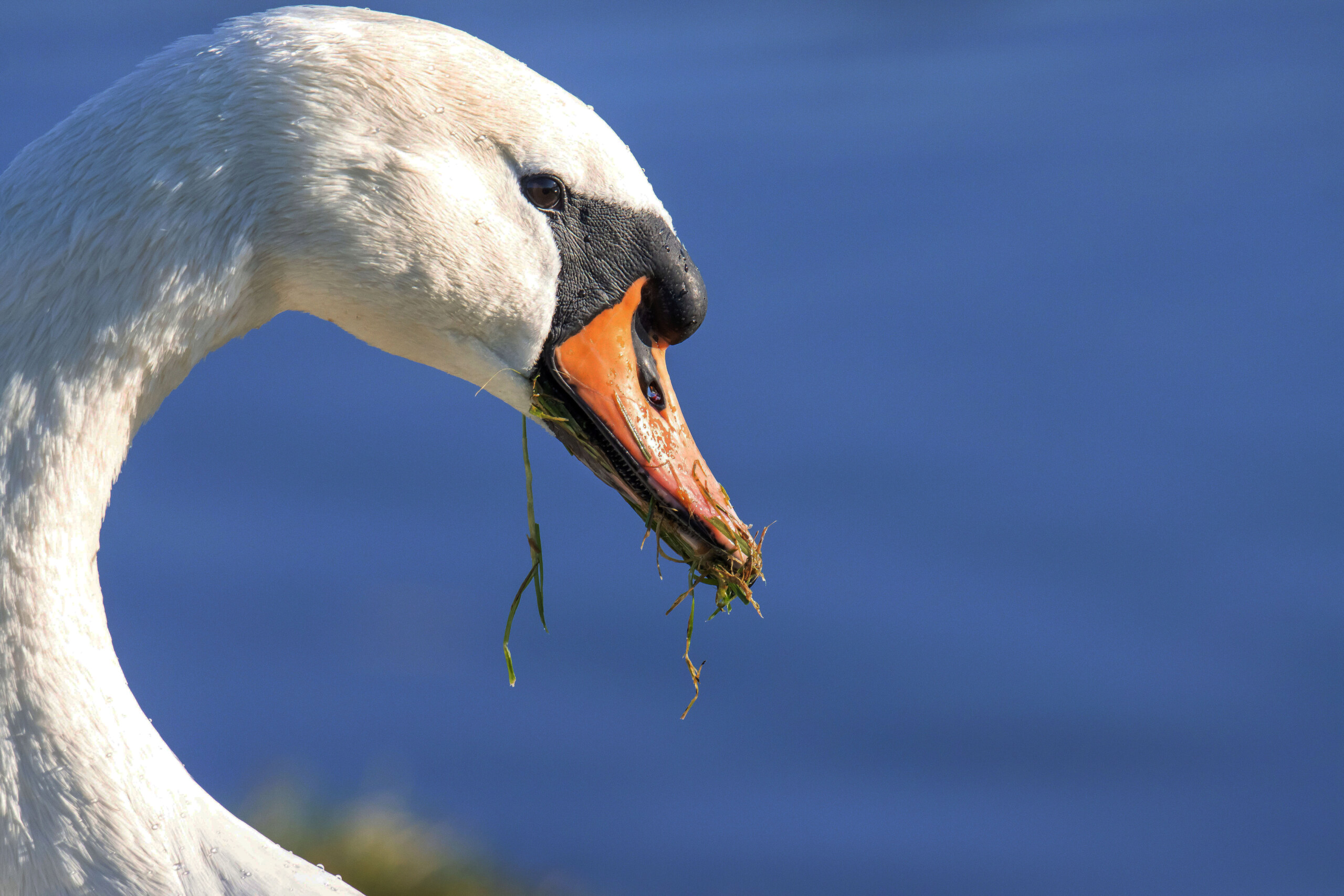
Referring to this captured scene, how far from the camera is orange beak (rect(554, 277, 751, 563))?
1.87 meters

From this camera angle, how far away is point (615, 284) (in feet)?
6.13

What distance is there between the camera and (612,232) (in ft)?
5.97

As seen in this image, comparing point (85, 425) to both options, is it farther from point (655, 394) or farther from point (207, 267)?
point (655, 394)

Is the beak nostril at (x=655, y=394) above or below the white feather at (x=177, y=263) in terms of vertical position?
above

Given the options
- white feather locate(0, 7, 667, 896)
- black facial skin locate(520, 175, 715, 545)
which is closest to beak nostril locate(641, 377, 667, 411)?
black facial skin locate(520, 175, 715, 545)

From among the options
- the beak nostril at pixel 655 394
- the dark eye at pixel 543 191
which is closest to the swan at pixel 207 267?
the dark eye at pixel 543 191

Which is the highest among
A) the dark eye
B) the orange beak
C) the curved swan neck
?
the dark eye

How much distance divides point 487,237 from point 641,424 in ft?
1.16

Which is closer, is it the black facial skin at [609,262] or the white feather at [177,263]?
the white feather at [177,263]

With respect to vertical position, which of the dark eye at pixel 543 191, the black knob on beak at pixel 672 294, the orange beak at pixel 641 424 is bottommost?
the orange beak at pixel 641 424

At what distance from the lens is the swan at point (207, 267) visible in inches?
59.7

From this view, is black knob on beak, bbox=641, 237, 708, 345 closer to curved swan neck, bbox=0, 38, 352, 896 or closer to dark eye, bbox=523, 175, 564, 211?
dark eye, bbox=523, 175, 564, 211

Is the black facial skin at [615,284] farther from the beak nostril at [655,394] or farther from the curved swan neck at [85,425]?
the curved swan neck at [85,425]

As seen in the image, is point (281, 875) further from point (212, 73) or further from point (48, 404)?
point (212, 73)
